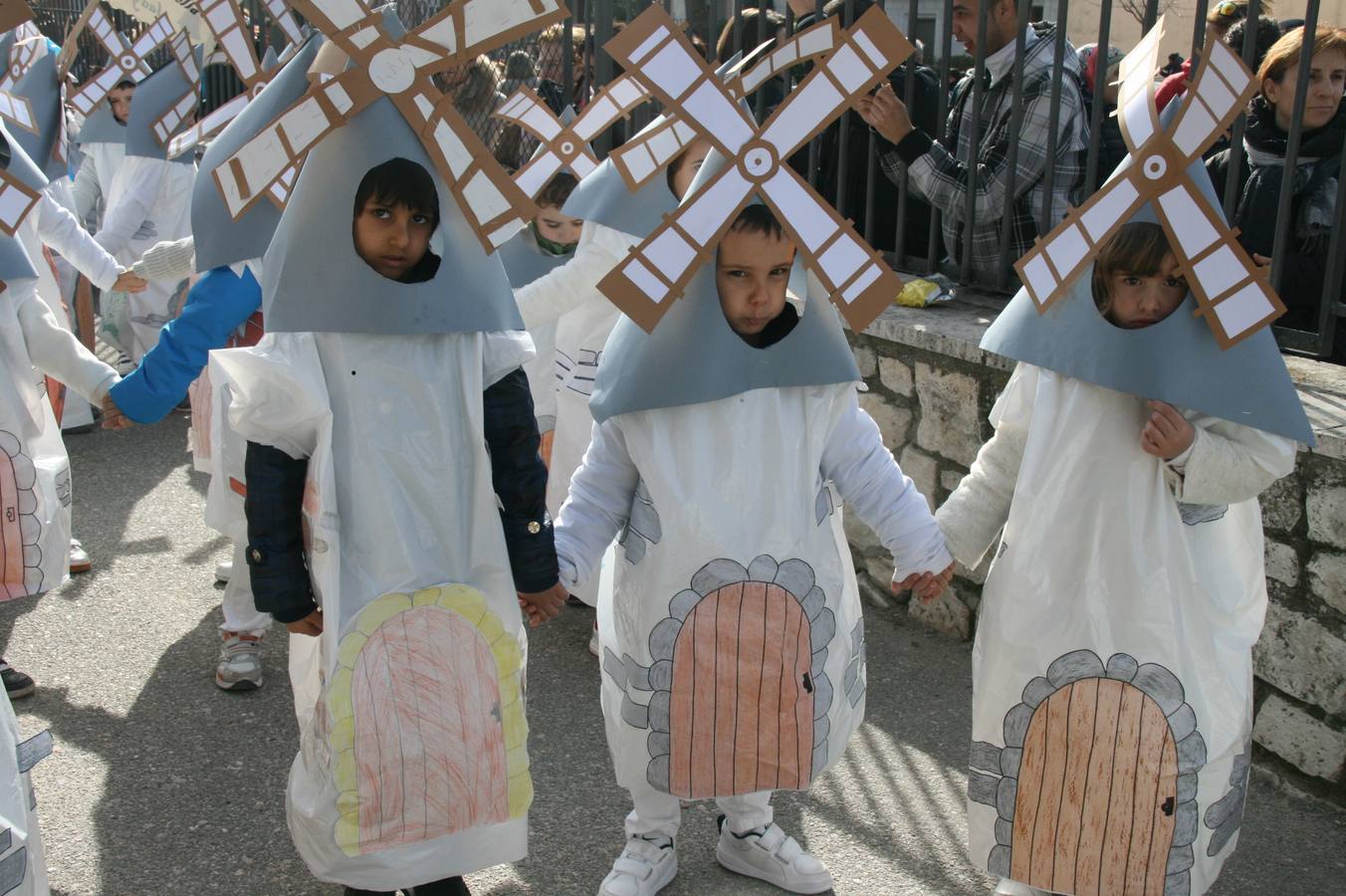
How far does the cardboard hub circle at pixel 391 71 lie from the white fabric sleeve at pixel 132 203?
198 inches

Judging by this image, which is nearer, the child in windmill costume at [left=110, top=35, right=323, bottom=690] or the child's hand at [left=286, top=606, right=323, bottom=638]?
the child's hand at [left=286, top=606, right=323, bottom=638]

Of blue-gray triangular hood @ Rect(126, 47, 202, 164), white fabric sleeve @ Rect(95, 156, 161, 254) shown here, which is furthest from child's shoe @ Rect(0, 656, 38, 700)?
blue-gray triangular hood @ Rect(126, 47, 202, 164)

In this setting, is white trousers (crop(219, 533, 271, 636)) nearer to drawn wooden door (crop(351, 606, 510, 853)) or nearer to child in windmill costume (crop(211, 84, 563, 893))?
child in windmill costume (crop(211, 84, 563, 893))

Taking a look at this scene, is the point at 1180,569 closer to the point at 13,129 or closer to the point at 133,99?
the point at 13,129

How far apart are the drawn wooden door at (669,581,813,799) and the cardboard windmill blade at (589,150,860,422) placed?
A: 1.28ft

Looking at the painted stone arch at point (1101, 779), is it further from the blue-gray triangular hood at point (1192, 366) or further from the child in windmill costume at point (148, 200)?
the child in windmill costume at point (148, 200)

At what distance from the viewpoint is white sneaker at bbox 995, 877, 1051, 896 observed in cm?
279

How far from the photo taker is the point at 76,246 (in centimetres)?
481

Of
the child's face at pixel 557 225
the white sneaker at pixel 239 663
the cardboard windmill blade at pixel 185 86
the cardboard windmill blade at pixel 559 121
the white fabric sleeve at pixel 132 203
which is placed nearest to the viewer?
the cardboard windmill blade at pixel 559 121

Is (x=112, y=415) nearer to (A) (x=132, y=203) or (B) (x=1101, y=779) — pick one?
(B) (x=1101, y=779)

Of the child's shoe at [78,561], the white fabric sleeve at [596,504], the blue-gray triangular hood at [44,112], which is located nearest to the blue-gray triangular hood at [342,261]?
the white fabric sleeve at [596,504]

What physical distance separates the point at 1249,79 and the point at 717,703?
1.48 m

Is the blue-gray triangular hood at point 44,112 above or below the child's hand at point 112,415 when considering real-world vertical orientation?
above

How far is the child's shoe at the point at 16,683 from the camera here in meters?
3.87
